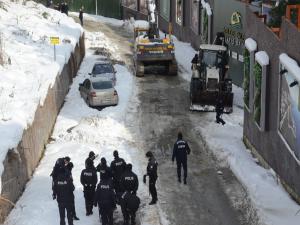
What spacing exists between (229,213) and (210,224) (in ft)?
3.14

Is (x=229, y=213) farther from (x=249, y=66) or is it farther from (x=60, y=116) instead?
(x=60, y=116)

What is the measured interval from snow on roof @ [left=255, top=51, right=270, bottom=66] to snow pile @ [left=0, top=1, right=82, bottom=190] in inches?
327

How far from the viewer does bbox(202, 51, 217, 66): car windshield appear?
27.2 metres

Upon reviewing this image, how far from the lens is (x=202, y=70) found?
2716 centimetres

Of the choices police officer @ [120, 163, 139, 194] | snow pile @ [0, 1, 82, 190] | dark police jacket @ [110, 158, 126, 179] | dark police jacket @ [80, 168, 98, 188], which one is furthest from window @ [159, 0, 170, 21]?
police officer @ [120, 163, 139, 194]

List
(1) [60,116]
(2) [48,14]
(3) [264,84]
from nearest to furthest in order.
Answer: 1. (3) [264,84]
2. (1) [60,116]
3. (2) [48,14]

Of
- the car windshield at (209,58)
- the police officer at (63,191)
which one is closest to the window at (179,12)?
the car windshield at (209,58)

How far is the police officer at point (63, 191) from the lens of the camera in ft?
48.0

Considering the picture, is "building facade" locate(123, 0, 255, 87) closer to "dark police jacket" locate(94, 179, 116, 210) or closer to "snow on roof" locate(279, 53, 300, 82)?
"snow on roof" locate(279, 53, 300, 82)

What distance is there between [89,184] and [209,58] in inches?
530

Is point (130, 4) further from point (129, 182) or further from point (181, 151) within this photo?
point (129, 182)

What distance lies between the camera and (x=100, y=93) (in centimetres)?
2683

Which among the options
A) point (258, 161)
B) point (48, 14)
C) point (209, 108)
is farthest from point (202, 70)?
point (48, 14)

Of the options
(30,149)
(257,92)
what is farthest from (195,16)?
(30,149)
